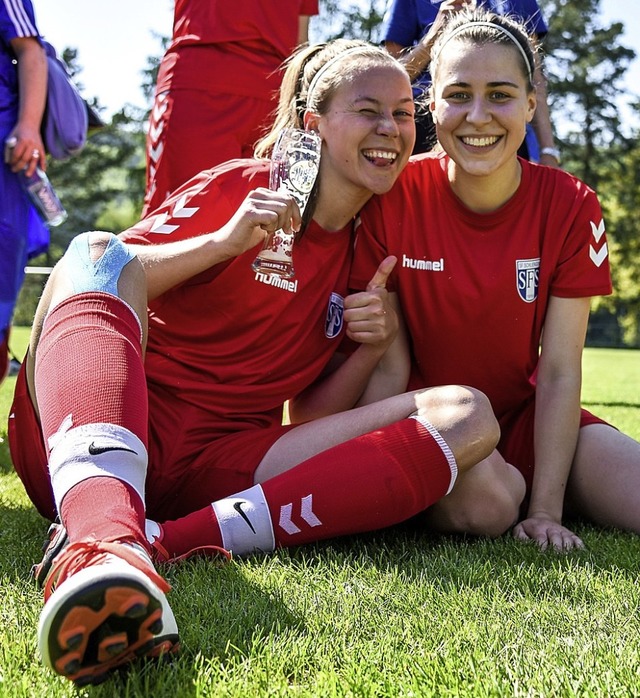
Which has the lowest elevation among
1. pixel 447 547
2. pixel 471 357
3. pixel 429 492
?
pixel 447 547

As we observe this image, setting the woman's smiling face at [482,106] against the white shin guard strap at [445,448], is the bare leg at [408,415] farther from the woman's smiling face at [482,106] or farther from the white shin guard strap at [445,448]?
the woman's smiling face at [482,106]

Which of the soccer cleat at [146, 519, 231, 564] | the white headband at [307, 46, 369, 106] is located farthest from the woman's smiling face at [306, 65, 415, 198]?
the soccer cleat at [146, 519, 231, 564]

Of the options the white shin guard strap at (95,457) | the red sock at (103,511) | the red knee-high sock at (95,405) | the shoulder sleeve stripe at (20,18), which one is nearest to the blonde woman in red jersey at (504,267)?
Result: the red knee-high sock at (95,405)

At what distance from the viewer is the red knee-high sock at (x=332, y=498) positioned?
2281mm

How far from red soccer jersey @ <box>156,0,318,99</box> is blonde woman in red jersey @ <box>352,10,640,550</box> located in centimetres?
133

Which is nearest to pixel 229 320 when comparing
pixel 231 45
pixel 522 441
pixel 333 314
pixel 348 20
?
pixel 333 314

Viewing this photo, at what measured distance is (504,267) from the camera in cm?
291

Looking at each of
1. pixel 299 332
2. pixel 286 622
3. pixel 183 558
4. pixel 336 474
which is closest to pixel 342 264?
pixel 299 332

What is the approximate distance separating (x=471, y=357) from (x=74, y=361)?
147 cm

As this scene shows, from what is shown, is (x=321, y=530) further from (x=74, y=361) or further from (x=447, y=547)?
(x=74, y=361)

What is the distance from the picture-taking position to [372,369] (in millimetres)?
2920

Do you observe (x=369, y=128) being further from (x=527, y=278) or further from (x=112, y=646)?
(x=112, y=646)

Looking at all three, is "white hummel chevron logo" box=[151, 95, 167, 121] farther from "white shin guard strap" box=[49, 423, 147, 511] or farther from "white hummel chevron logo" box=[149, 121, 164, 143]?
"white shin guard strap" box=[49, 423, 147, 511]

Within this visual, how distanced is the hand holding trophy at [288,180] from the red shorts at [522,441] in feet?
3.14
